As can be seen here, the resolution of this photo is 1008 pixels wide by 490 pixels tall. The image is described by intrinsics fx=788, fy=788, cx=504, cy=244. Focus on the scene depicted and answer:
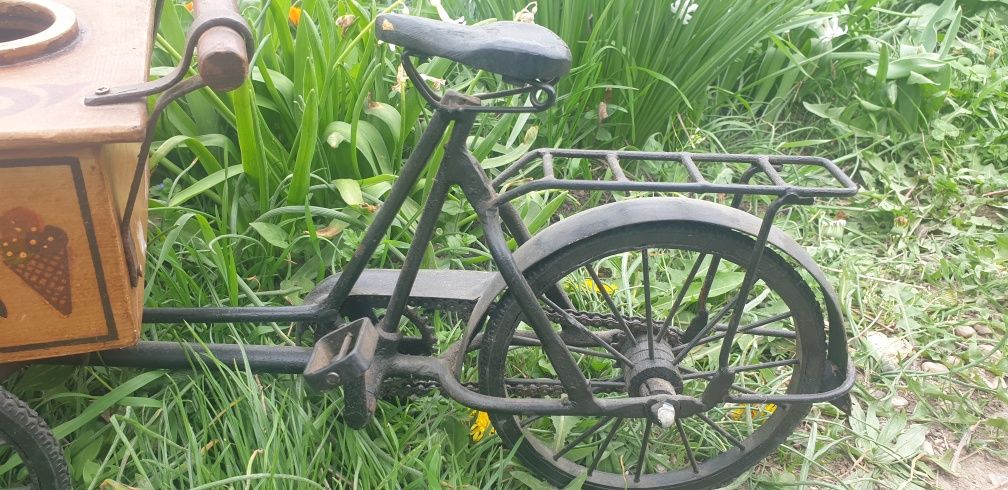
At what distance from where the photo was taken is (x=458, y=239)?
220 cm

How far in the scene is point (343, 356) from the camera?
1.52 metres

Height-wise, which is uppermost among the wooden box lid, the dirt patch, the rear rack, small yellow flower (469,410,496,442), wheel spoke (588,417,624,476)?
the wooden box lid

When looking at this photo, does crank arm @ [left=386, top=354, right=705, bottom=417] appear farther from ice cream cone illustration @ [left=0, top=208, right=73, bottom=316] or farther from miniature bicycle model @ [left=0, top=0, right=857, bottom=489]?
ice cream cone illustration @ [left=0, top=208, right=73, bottom=316]

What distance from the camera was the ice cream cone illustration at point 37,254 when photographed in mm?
1232

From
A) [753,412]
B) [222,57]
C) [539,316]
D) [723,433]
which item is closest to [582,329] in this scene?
[539,316]

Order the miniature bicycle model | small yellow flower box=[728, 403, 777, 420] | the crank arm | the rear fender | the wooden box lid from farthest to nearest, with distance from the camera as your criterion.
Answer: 1. small yellow flower box=[728, 403, 777, 420]
2. the crank arm
3. the rear fender
4. the miniature bicycle model
5. the wooden box lid

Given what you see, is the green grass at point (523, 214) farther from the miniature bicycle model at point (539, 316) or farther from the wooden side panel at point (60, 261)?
the wooden side panel at point (60, 261)

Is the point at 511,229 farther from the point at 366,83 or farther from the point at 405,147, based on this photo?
the point at 405,147

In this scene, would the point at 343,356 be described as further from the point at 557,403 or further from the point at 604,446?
the point at 604,446

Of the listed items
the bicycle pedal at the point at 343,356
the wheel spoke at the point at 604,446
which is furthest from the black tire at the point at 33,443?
the wheel spoke at the point at 604,446

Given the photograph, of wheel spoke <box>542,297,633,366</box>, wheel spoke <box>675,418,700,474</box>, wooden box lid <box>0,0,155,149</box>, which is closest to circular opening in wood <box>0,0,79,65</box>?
wooden box lid <box>0,0,155,149</box>

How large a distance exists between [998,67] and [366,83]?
2.52 meters

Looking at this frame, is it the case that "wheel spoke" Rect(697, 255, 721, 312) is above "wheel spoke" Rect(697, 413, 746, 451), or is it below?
above

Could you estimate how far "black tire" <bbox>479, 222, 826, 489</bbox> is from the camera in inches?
59.1
